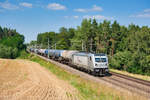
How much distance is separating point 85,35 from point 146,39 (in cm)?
2880

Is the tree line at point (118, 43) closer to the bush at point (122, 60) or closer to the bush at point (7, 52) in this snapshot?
the bush at point (122, 60)

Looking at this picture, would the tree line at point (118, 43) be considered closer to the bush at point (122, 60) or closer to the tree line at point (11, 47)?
the bush at point (122, 60)

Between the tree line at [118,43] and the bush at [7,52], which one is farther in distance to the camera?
the bush at [7,52]

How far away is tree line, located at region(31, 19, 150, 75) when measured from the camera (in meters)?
53.1

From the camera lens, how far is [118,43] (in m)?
73.1

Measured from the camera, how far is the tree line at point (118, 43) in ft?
174

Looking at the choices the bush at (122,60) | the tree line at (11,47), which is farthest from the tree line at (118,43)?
the tree line at (11,47)

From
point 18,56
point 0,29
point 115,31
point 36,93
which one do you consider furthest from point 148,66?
point 0,29

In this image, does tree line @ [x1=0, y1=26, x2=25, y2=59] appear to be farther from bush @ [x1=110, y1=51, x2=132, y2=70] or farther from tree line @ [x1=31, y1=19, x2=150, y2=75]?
bush @ [x1=110, y1=51, x2=132, y2=70]

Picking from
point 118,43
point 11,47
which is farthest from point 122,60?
point 11,47

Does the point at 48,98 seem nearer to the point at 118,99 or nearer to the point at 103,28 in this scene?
the point at 118,99

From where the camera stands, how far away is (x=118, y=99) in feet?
47.0

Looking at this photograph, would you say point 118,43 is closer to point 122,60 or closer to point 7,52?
point 122,60

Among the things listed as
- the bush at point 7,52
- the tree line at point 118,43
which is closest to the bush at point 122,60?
the tree line at point 118,43
